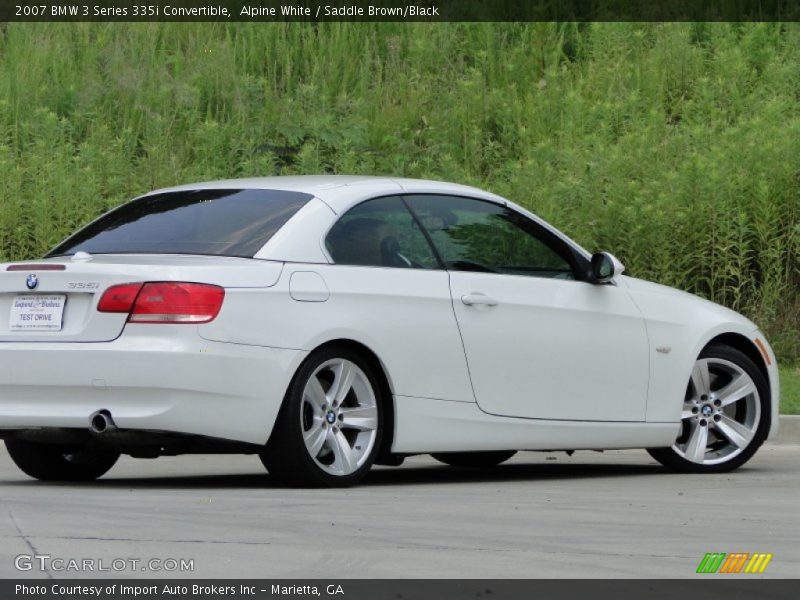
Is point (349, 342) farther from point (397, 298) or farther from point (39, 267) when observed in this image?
point (39, 267)

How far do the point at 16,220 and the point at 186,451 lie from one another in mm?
10914

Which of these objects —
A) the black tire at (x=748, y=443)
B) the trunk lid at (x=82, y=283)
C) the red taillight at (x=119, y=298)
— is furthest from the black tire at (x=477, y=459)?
the red taillight at (x=119, y=298)

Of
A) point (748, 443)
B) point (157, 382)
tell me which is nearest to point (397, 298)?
point (157, 382)

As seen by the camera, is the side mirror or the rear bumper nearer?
the rear bumper

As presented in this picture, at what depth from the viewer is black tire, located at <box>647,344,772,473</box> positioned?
10383 millimetres

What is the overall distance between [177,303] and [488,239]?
6.81ft

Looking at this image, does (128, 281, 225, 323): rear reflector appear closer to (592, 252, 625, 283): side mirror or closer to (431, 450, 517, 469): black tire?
(592, 252, 625, 283): side mirror

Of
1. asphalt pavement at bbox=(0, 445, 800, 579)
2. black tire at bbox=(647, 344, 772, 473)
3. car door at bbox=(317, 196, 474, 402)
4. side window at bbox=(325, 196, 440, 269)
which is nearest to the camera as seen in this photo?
asphalt pavement at bbox=(0, 445, 800, 579)

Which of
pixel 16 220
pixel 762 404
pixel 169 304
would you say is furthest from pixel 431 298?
pixel 16 220

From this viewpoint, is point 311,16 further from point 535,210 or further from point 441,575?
point 441,575

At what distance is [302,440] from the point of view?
8508 mm

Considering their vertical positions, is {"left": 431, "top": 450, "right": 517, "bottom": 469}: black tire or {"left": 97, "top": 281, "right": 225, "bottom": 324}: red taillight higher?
{"left": 97, "top": 281, "right": 225, "bottom": 324}: red taillight

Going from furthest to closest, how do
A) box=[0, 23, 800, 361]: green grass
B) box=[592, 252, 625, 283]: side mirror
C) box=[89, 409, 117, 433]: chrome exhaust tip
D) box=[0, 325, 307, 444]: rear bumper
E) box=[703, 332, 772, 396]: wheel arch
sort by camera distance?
box=[0, 23, 800, 361]: green grass < box=[703, 332, 772, 396]: wheel arch < box=[592, 252, 625, 283]: side mirror < box=[89, 409, 117, 433]: chrome exhaust tip < box=[0, 325, 307, 444]: rear bumper

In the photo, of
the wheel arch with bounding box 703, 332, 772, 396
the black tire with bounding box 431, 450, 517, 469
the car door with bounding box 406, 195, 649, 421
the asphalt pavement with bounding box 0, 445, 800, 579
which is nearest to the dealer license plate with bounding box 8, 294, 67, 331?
the asphalt pavement with bounding box 0, 445, 800, 579
